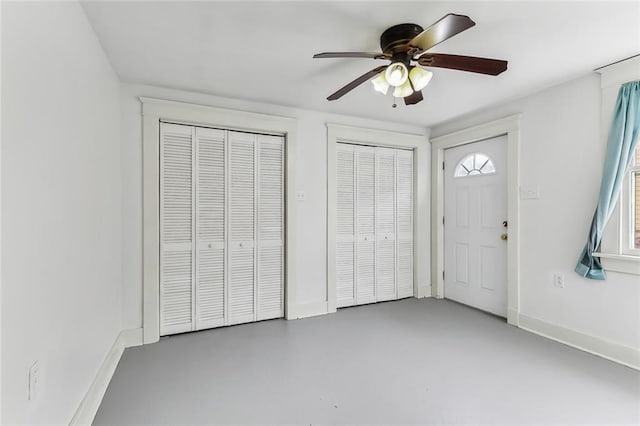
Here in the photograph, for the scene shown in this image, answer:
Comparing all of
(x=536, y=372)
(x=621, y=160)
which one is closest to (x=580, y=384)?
(x=536, y=372)

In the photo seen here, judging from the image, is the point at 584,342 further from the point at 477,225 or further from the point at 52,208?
the point at 52,208

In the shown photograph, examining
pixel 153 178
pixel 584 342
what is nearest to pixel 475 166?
pixel 584 342

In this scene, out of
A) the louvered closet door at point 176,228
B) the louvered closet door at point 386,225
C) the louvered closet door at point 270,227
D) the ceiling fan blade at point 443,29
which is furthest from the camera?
the louvered closet door at point 386,225

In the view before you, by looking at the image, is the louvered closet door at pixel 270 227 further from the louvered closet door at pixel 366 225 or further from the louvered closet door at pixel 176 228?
the louvered closet door at pixel 366 225

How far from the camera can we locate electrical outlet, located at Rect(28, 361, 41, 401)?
3.84 ft

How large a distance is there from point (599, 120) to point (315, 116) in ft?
8.53

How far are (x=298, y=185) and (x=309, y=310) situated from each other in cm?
143

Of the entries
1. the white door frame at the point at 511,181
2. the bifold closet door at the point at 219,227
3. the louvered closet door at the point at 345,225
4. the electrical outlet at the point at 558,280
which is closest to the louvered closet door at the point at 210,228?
the bifold closet door at the point at 219,227

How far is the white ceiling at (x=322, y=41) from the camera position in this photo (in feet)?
5.74

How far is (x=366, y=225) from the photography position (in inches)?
153

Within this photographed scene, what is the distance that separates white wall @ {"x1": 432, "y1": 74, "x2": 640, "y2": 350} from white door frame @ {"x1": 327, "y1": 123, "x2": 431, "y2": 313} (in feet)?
3.89

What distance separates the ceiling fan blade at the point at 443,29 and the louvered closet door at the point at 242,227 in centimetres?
202

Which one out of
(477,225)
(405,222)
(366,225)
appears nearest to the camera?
(477,225)

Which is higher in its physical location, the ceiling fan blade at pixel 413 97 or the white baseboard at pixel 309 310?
the ceiling fan blade at pixel 413 97
